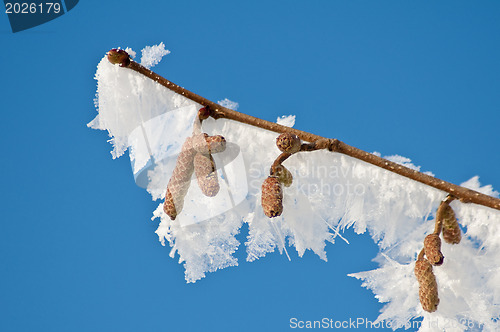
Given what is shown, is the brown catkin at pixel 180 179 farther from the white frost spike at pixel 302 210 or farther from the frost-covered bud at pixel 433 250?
the frost-covered bud at pixel 433 250

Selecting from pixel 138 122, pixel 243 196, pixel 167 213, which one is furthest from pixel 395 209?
pixel 138 122

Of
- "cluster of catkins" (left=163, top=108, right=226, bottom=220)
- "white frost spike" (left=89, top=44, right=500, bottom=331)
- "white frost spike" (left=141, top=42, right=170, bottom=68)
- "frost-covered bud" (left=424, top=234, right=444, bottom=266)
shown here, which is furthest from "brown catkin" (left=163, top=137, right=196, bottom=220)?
"frost-covered bud" (left=424, top=234, right=444, bottom=266)

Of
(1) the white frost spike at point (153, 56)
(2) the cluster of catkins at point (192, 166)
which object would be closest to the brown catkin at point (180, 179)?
(2) the cluster of catkins at point (192, 166)

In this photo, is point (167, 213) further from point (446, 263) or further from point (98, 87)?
point (446, 263)

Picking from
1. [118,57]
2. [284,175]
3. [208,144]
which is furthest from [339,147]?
[118,57]

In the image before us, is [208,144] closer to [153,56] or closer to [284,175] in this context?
[284,175]

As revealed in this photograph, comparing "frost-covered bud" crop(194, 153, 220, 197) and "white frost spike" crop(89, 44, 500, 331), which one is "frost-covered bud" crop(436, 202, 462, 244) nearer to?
"white frost spike" crop(89, 44, 500, 331)
